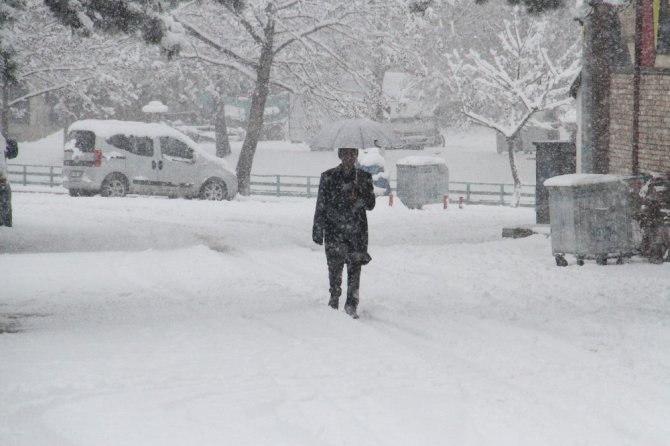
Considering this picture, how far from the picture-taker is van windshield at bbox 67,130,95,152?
2595cm

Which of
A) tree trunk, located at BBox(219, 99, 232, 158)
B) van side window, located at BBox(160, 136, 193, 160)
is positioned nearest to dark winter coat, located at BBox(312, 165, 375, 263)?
van side window, located at BBox(160, 136, 193, 160)

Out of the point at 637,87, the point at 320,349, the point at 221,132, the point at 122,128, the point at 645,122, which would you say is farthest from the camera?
the point at 221,132

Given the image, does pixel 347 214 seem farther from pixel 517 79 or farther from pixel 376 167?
pixel 517 79

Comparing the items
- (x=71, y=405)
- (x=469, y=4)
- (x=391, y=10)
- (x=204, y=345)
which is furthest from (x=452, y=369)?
(x=469, y=4)

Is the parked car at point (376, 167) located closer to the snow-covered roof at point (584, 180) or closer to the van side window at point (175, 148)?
the van side window at point (175, 148)

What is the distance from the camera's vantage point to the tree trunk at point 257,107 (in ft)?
105

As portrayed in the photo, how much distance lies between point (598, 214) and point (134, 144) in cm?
1603

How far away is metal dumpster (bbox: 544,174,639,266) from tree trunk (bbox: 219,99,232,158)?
38.8m

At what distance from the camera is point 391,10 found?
3203 centimetres

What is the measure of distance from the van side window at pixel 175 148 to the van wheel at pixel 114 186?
4.41 ft

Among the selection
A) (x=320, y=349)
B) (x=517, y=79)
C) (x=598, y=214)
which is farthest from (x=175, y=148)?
(x=320, y=349)

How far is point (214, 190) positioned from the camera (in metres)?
28.2

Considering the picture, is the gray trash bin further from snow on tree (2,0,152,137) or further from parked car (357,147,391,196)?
snow on tree (2,0,152,137)

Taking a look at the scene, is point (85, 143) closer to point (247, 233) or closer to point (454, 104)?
point (247, 233)
